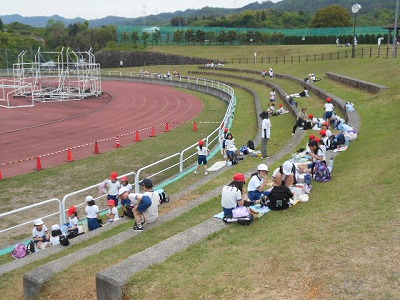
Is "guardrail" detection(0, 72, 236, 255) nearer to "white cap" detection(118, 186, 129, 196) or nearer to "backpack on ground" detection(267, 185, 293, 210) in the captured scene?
"white cap" detection(118, 186, 129, 196)

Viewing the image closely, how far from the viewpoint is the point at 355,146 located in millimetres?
14945

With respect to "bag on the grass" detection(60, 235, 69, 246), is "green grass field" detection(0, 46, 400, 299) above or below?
above

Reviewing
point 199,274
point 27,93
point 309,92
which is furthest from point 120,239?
point 27,93

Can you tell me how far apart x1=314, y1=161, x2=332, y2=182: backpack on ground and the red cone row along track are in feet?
40.8

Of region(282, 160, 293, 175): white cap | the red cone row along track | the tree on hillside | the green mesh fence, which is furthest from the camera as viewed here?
the tree on hillside

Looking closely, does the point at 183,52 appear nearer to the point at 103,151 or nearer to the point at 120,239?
the point at 103,151

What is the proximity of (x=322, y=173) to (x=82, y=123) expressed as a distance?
74.1 ft

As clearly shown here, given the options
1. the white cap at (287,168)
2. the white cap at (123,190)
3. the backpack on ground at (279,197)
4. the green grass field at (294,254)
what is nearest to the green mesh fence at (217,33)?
the green grass field at (294,254)

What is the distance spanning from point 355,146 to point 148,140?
1250cm

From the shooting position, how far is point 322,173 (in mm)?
11727

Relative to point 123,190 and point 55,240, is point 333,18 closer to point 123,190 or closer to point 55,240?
point 123,190

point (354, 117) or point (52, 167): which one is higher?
point (354, 117)

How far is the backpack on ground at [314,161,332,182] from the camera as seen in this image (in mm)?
11703

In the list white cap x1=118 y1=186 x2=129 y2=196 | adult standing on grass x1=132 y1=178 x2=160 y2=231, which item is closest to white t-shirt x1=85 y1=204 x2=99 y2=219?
white cap x1=118 y1=186 x2=129 y2=196
